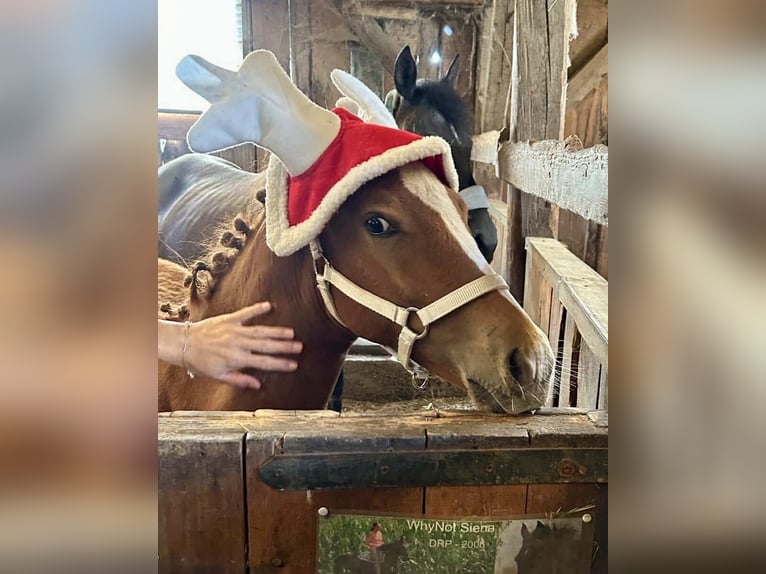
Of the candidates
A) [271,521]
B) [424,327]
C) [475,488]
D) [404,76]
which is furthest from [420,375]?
[404,76]

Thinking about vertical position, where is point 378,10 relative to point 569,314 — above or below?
above

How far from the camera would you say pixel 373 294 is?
2.56 feet

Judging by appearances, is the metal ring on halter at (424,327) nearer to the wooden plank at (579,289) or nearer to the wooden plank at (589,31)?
the wooden plank at (579,289)

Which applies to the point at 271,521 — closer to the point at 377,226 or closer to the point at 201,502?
the point at 201,502

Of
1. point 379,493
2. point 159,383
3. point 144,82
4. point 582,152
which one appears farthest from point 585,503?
point 144,82

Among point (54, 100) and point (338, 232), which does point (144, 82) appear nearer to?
point (54, 100)

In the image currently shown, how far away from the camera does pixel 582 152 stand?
30.5 inches

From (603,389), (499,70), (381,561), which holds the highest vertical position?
(499,70)

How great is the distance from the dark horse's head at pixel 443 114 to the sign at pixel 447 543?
0.37 metres

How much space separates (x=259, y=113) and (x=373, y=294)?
260 mm

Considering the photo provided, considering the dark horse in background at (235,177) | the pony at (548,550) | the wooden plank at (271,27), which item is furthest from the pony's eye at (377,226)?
the pony at (548,550)

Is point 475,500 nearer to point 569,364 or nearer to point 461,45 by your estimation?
point 569,364

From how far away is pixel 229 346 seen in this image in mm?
793

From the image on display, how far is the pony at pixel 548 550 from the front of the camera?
828mm
